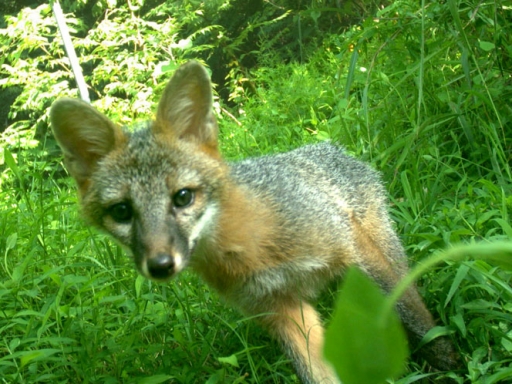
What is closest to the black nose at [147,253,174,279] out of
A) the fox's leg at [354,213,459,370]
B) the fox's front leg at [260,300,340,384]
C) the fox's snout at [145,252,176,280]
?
the fox's snout at [145,252,176,280]

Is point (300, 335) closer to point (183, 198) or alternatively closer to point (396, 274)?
point (396, 274)

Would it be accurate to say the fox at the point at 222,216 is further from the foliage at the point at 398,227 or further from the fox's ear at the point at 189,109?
the foliage at the point at 398,227

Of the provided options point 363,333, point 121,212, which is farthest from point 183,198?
point 363,333

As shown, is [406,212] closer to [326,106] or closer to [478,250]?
[326,106]

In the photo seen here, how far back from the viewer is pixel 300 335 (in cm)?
329

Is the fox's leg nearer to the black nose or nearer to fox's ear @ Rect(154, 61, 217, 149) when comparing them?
fox's ear @ Rect(154, 61, 217, 149)

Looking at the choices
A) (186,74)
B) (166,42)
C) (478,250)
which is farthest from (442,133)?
(166,42)

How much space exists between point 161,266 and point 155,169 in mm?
626

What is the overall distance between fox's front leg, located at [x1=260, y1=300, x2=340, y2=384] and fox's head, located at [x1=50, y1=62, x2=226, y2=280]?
2.10ft

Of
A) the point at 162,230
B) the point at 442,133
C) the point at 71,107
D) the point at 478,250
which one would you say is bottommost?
the point at 442,133

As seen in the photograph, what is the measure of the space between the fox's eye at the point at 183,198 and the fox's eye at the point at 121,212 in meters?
0.23

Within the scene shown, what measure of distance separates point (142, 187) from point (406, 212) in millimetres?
2035

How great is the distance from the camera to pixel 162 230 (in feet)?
8.86

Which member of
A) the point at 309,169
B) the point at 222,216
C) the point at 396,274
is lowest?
the point at 396,274
